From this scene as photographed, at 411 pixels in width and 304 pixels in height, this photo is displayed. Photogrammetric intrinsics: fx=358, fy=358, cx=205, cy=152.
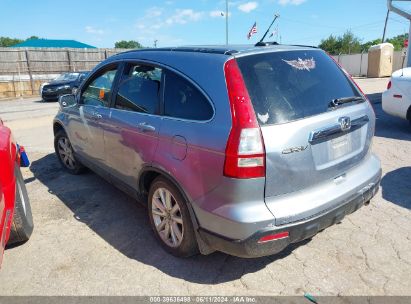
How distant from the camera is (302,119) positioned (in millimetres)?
2598

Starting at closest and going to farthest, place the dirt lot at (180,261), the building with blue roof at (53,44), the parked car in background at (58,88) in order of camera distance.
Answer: the dirt lot at (180,261), the parked car in background at (58,88), the building with blue roof at (53,44)

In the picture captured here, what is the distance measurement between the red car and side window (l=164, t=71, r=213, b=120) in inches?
56.1

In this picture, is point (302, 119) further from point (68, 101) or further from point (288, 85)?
point (68, 101)

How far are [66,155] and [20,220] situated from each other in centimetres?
232

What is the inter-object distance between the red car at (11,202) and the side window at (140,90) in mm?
1149

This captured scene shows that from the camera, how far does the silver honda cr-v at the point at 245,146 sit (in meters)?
2.45

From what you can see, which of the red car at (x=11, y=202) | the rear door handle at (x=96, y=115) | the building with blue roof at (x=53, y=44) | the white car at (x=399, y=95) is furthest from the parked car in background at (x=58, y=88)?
the building with blue roof at (x=53, y=44)

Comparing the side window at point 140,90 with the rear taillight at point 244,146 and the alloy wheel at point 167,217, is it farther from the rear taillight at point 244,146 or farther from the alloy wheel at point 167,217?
the rear taillight at point 244,146

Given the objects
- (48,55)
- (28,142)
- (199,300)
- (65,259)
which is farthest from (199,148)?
(48,55)

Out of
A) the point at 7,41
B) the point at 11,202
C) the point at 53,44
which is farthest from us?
the point at 7,41

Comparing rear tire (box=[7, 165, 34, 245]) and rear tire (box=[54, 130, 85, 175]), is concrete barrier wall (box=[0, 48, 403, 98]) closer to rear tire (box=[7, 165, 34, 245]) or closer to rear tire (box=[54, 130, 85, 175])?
rear tire (box=[54, 130, 85, 175])

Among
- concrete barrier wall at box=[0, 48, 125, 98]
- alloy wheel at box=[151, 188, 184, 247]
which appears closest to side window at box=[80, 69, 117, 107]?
alloy wheel at box=[151, 188, 184, 247]

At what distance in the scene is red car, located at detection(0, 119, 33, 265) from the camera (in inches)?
107

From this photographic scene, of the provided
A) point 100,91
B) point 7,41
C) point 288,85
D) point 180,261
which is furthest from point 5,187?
point 7,41
